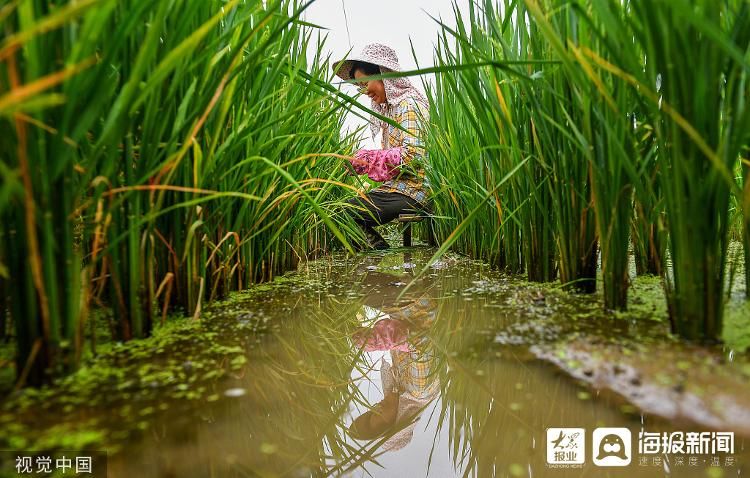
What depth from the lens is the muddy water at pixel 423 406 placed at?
388 mm

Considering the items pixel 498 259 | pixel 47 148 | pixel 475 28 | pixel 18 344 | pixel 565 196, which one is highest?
pixel 475 28

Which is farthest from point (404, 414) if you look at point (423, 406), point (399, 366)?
point (399, 366)

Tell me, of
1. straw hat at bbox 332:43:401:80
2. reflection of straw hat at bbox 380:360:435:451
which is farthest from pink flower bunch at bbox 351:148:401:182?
reflection of straw hat at bbox 380:360:435:451

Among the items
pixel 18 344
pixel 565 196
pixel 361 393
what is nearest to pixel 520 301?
pixel 565 196

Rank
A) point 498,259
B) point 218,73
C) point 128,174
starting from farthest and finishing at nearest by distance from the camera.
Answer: point 498,259 < point 218,73 < point 128,174

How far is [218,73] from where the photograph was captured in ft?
2.58

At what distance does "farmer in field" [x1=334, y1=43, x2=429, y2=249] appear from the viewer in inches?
111

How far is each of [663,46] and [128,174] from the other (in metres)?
0.74

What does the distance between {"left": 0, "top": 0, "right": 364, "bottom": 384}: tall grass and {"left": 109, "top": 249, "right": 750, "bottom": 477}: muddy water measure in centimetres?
16

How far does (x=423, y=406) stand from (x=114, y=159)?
1.66ft

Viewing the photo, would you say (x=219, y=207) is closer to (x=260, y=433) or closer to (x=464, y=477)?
(x=260, y=433)

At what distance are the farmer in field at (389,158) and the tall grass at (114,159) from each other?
5.02 ft

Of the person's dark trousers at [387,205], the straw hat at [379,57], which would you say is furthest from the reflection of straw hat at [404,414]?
the straw hat at [379,57]

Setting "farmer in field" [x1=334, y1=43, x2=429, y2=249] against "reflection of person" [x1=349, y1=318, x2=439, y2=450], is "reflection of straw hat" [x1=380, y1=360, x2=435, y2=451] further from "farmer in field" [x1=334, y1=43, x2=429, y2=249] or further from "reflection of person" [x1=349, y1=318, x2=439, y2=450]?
"farmer in field" [x1=334, y1=43, x2=429, y2=249]
